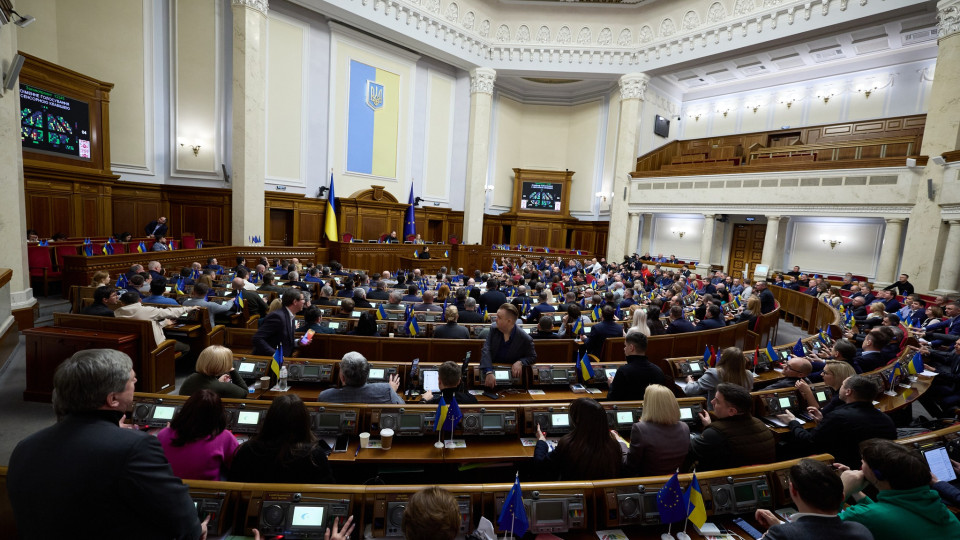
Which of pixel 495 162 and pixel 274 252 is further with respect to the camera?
pixel 495 162

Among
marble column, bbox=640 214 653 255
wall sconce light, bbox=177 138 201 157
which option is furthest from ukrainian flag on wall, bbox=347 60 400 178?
marble column, bbox=640 214 653 255

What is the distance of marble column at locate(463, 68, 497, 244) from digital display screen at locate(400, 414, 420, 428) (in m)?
15.6

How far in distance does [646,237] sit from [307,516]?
19.9 metres

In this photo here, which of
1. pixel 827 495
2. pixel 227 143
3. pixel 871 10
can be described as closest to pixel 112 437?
pixel 827 495

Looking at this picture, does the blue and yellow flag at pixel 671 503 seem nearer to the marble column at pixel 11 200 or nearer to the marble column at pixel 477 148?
the marble column at pixel 11 200

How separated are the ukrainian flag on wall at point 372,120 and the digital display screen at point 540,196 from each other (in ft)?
22.6

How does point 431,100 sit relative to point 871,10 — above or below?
below

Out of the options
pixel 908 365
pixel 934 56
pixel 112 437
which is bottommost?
pixel 908 365

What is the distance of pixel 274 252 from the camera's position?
12.5 meters

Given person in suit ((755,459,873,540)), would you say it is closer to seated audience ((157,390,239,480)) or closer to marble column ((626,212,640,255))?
seated audience ((157,390,239,480))

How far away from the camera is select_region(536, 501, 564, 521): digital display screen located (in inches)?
88.1

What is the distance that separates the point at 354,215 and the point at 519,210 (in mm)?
8388

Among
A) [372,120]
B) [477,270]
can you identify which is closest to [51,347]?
[477,270]

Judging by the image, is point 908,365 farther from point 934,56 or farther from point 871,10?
point 934,56
